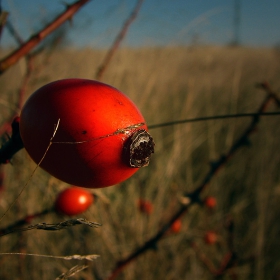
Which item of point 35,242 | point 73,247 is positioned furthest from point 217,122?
point 35,242

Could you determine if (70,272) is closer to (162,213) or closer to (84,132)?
(84,132)

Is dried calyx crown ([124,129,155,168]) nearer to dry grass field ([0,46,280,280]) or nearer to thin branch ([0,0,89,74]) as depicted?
thin branch ([0,0,89,74])

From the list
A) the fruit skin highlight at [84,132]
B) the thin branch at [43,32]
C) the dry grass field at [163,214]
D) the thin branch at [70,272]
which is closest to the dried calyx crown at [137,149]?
the fruit skin highlight at [84,132]

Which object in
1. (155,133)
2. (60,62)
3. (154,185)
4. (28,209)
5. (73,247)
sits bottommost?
(73,247)

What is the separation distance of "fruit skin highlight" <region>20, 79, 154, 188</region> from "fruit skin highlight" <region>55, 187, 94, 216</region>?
466 millimetres

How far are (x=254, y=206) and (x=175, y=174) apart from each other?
66 centimetres

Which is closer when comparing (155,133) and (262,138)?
(262,138)

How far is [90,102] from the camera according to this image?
1.31 ft

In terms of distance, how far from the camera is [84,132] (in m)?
0.39

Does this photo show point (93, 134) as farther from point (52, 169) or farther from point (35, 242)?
point (35, 242)

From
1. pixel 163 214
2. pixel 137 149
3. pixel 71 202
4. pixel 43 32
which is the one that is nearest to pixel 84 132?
pixel 137 149

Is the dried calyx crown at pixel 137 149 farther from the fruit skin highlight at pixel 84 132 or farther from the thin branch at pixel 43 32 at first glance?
the thin branch at pixel 43 32

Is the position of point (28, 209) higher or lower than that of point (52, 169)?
higher

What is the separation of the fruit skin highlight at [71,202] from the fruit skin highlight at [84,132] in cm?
47
